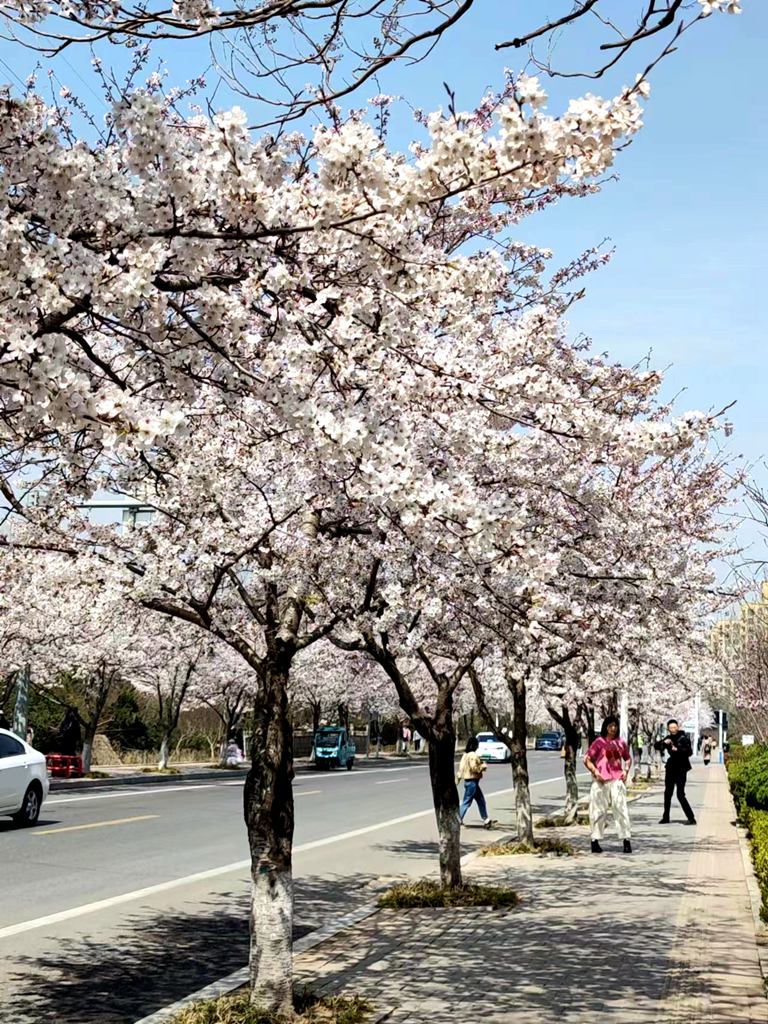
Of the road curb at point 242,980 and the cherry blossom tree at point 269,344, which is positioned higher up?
the cherry blossom tree at point 269,344

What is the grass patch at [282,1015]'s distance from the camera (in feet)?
23.0

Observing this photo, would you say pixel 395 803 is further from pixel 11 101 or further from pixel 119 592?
pixel 11 101

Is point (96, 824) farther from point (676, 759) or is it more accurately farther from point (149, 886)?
point (676, 759)

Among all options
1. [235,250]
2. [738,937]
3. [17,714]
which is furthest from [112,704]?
[235,250]

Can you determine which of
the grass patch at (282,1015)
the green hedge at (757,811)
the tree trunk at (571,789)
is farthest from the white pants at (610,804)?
the grass patch at (282,1015)

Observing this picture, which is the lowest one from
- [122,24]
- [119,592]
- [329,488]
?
[119,592]

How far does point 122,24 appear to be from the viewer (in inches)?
184

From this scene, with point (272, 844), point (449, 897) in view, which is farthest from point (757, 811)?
point (272, 844)

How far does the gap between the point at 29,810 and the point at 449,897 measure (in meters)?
10.1

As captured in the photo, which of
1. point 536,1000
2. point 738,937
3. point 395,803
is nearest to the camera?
point 536,1000

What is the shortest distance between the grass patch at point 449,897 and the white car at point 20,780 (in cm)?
892

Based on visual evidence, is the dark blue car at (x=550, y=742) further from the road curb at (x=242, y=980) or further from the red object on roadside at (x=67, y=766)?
the road curb at (x=242, y=980)

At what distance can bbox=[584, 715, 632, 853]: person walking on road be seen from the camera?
16.9 meters

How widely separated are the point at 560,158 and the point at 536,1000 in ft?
17.6
